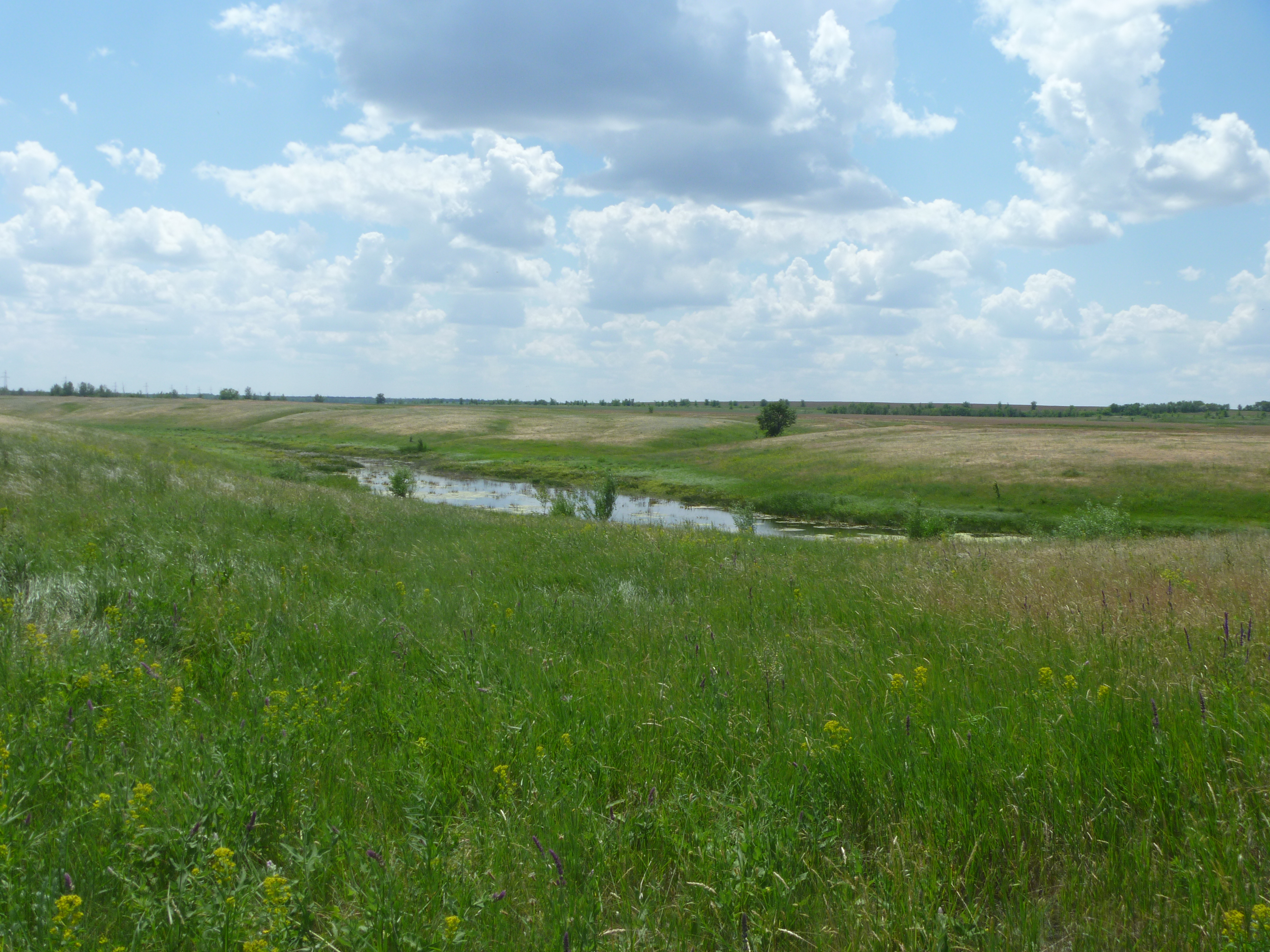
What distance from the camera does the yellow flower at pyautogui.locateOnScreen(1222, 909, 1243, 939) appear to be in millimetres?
2285

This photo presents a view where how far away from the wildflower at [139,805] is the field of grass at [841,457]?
4174 centimetres

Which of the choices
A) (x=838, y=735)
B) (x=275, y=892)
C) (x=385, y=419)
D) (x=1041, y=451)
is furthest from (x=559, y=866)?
(x=385, y=419)

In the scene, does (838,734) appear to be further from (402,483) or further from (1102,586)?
(402,483)

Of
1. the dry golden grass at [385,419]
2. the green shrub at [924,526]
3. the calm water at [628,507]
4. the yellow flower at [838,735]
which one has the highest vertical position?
the dry golden grass at [385,419]

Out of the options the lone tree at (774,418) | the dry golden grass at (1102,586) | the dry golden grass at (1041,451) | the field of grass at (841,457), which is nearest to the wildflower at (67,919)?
the dry golden grass at (1102,586)

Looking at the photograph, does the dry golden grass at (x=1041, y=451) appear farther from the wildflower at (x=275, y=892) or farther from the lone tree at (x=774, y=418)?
the wildflower at (x=275, y=892)

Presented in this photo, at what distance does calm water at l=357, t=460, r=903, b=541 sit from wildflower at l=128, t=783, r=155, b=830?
22294 mm

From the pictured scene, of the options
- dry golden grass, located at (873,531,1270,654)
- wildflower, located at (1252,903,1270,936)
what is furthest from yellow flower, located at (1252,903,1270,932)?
dry golden grass, located at (873,531,1270,654)

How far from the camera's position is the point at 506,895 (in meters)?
2.89

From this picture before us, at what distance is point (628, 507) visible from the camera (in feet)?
157

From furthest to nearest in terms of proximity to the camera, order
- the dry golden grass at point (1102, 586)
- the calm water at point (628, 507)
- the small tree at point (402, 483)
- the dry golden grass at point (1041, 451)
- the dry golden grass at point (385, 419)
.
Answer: the dry golden grass at point (385, 419) → the dry golden grass at point (1041, 451) → the small tree at point (402, 483) → the calm water at point (628, 507) → the dry golden grass at point (1102, 586)

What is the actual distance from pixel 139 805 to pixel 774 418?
91859 millimetres

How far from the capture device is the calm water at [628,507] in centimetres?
3694

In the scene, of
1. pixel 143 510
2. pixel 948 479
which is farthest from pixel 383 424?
pixel 143 510
